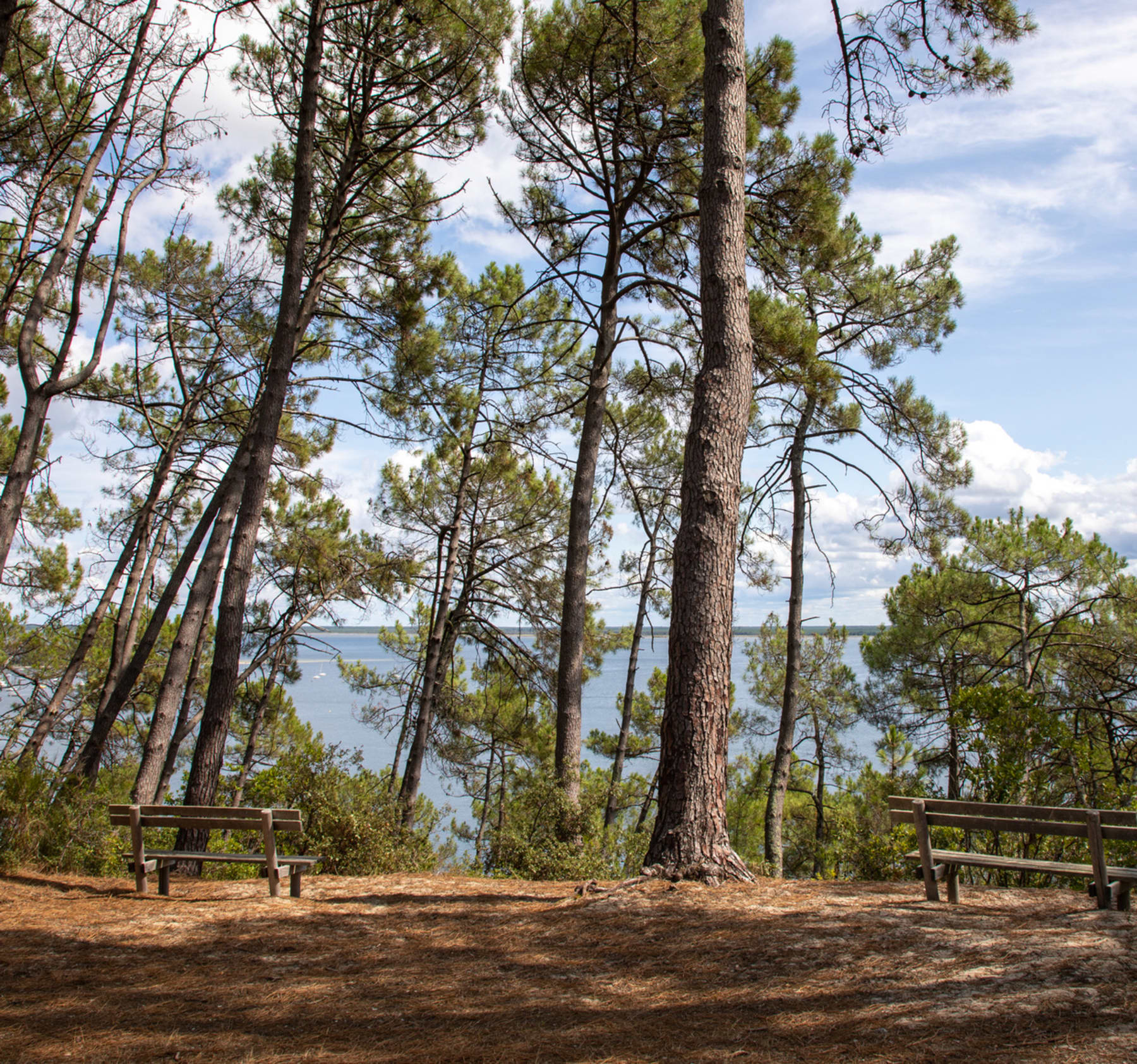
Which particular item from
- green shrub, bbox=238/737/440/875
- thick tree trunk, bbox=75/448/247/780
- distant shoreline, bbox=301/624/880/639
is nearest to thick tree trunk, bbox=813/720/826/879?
distant shoreline, bbox=301/624/880/639

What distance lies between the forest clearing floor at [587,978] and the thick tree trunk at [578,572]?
100 inches

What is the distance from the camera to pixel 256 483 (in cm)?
655

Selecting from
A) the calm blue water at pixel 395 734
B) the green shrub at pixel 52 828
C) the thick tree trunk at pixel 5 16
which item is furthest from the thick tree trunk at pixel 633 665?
the thick tree trunk at pixel 5 16

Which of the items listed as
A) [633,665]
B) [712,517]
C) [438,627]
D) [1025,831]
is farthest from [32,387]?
[633,665]

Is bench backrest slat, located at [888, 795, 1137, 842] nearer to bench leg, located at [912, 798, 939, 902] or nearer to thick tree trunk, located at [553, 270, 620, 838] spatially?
bench leg, located at [912, 798, 939, 902]

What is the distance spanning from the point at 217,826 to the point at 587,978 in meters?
2.97

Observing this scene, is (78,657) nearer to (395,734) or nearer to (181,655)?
(181,655)

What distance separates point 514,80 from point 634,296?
2.51m

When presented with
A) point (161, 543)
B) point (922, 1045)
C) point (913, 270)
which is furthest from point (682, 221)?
point (161, 543)

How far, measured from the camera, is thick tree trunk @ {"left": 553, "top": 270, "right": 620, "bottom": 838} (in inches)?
297

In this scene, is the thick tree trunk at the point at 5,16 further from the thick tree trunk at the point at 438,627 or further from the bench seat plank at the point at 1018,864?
the bench seat plank at the point at 1018,864

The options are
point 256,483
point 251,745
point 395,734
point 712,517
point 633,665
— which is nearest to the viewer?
point 712,517

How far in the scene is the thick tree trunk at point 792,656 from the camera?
1020 cm

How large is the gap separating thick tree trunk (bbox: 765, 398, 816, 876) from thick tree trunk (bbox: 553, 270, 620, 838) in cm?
303
